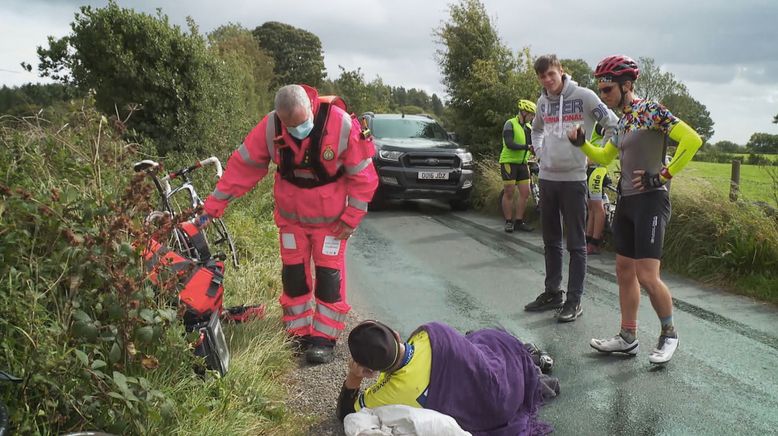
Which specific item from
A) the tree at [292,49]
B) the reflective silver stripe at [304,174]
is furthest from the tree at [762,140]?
the tree at [292,49]

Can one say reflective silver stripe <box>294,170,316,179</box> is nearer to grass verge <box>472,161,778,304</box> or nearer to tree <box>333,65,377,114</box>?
grass verge <box>472,161,778,304</box>

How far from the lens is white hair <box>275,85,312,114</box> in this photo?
3.61 m

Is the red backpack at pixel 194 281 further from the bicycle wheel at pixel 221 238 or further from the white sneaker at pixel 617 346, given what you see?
the white sneaker at pixel 617 346

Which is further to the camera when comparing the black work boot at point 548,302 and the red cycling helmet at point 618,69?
the black work boot at point 548,302

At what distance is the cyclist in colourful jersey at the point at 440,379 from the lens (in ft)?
8.93

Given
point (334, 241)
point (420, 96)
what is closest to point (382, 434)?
point (334, 241)

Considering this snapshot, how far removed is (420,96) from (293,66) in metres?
24.1

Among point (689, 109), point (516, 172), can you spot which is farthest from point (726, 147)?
point (516, 172)

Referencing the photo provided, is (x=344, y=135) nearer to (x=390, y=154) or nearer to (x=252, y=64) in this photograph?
(x=390, y=154)

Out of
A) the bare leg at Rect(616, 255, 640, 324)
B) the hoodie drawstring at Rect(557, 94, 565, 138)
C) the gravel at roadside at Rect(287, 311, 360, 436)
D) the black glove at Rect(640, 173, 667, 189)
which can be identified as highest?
the hoodie drawstring at Rect(557, 94, 565, 138)

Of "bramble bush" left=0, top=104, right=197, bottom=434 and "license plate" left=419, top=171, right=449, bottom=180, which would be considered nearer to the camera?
"bramble bush" left=0, top=104, right=197, bottom=434

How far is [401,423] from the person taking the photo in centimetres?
261

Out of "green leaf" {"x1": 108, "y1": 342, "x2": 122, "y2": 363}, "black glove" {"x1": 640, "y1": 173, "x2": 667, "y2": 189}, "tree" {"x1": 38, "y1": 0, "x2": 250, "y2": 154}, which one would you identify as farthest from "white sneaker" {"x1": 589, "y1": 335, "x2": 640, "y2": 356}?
"tree" {"x1": 38, "y1": 0, "x2": 250, "y2": 154}

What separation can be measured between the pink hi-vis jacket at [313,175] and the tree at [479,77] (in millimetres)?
8838
